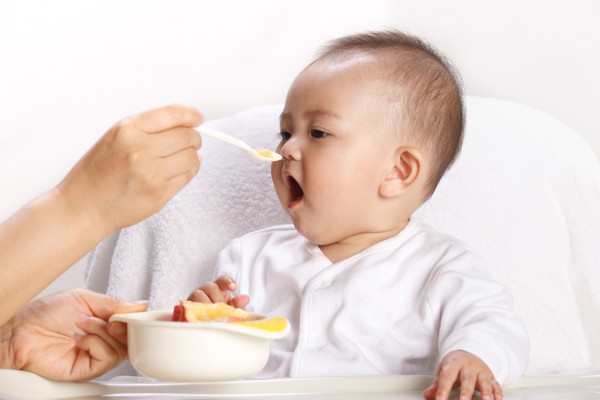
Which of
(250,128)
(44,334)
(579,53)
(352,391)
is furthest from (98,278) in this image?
(579,53)

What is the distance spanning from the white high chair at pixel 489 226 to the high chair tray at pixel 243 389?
0.53m

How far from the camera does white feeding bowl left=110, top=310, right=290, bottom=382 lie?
97 cm

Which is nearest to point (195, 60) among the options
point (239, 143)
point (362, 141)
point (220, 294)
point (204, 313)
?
point (362, 141)

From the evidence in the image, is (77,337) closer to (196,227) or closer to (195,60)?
(196,227)

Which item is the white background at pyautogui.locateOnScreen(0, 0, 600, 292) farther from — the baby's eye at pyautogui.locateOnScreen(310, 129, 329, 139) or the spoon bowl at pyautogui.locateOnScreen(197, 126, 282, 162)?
the spoon bowl at pyautogui.locateOnScreen(197, 126, 282, 162)

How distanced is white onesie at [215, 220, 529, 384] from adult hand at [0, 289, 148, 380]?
312 millimetres

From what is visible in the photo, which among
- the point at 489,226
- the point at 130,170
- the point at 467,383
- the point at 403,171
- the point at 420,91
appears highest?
the point at 130,170

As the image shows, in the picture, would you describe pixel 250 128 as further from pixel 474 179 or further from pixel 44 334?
pixel 44 334

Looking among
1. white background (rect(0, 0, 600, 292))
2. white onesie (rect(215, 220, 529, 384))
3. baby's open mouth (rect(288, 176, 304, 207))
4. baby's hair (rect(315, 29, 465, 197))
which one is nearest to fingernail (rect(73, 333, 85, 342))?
white onesie (rect(215, 220, 529, 384))

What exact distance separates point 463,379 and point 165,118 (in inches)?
18.0

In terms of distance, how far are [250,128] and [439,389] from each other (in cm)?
86

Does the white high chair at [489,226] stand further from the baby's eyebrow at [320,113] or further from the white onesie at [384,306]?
the baby's eyebrow at [320,113]

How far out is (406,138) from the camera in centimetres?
145

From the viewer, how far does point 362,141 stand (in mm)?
1414
